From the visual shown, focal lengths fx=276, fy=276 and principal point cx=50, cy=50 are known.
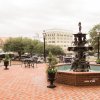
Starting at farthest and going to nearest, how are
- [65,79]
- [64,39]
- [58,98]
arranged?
[64,39]
[65,79]
[58,98]

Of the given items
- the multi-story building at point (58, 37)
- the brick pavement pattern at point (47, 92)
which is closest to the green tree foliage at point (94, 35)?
the brick pavement pattern at point (47, 92)

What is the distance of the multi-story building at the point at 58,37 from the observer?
148250 mm

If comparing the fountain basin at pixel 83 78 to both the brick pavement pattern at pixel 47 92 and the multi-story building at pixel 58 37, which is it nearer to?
the brick pavement pattern at pixel 47 92

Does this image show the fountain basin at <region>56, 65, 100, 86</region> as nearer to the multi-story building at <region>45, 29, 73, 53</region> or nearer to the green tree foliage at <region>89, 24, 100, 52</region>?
the green tree foliage at <region>89, 24, 100, 52</region>

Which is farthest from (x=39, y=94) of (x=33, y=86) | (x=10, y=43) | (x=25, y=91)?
(x=10, y=43)

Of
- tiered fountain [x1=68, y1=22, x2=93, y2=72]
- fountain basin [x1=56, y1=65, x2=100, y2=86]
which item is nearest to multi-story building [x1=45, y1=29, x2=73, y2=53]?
tiered fountain [x1=68, y1=22, x2=93, y2=72]

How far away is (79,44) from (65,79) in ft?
13.4

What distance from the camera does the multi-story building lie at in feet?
486

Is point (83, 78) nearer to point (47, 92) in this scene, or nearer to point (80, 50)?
point (47, 92)

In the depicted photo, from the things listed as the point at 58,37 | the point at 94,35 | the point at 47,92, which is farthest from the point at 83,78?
the point at 58,37

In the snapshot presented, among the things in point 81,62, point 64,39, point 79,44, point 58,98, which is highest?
point 64,39

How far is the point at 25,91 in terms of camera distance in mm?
12469

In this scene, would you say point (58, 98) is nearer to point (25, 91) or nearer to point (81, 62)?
point (25, 91)

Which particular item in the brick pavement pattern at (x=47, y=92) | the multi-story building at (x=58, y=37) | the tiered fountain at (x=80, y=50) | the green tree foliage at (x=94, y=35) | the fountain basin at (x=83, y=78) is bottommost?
the brick pavement pattern at (x=47, y=92)
